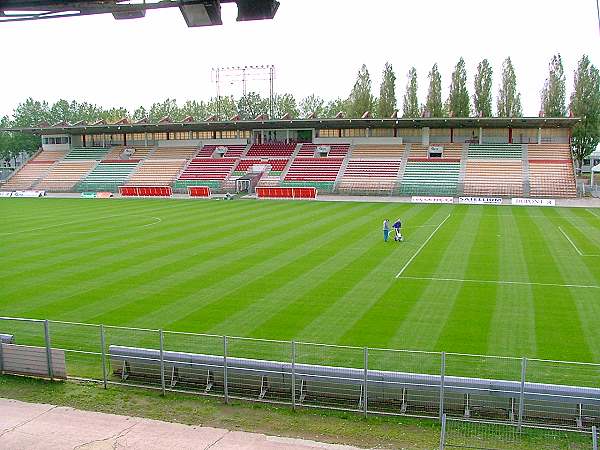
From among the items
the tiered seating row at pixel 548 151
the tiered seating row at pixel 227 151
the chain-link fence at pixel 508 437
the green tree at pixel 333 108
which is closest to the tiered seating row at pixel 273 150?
the tiered seating row at pixel 227 151

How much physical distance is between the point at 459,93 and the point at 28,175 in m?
57.0

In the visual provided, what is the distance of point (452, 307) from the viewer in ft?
56.5

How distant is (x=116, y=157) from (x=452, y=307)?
216 ft

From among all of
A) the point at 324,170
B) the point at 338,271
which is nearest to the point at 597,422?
the point at 338,271

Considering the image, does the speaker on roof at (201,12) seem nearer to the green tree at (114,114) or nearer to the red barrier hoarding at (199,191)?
the red barrier hoarding at (199,191)

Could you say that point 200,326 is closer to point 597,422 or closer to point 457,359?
point 457,359

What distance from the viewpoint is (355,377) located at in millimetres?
10648

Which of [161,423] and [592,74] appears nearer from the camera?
[161,423]

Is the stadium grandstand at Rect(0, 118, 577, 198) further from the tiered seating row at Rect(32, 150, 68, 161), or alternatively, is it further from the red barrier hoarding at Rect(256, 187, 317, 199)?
the red barrier hoarding at Rect(256, 187, 317, 199)

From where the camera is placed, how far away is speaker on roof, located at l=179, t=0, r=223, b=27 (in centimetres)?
635

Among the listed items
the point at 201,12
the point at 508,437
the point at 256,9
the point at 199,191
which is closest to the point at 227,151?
the point at 199,191

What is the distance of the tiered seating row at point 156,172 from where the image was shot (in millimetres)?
67619

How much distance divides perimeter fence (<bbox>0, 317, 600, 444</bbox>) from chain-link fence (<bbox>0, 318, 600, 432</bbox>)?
2 centimetres

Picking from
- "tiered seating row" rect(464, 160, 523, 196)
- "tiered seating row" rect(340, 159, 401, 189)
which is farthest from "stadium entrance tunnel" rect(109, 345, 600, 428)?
"tiered seating row" rect(340, 159, 401, 189)
